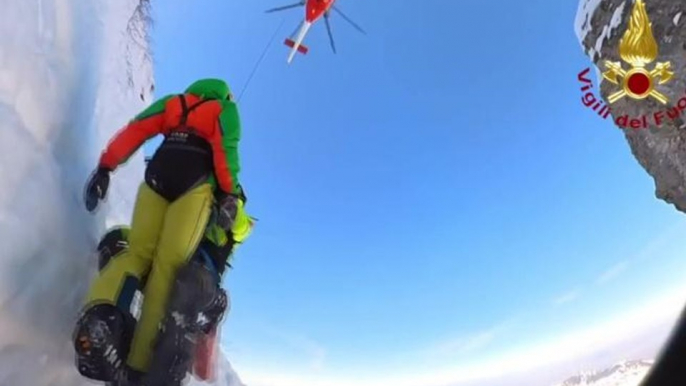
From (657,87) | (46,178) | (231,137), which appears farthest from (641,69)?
(46,178)

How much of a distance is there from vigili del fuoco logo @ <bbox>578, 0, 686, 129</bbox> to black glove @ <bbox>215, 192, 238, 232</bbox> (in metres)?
3.89

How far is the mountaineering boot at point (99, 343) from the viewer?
3.61 m

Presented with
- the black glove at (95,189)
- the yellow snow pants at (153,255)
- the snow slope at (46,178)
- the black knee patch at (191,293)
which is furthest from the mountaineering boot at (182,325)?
the black glove at (95,189)

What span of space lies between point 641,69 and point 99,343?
19.9 ft

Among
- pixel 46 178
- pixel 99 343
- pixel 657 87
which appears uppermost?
pixel 657 87

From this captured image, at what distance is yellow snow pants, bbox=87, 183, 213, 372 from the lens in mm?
3982

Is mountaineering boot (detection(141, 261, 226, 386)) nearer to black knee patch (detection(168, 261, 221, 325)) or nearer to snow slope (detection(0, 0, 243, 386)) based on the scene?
black knee patch (detection(168, 261, 221, 325))

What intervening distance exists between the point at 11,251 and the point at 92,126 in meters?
2.00

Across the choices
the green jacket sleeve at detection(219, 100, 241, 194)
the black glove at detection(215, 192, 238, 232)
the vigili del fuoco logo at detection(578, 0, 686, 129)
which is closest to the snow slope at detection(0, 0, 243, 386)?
the black glove at detection(215, 192, 238, 232)

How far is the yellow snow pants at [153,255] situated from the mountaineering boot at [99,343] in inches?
4.6

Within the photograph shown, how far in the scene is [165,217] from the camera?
439cm

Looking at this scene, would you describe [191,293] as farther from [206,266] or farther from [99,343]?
[99,343]

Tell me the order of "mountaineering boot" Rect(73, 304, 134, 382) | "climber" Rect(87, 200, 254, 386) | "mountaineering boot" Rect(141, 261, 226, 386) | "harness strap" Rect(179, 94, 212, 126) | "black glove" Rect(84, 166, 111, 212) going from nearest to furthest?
"mountaineering boot" Rect(73, 304, 134, 382)
"mountaineering boot" Rect(141, 261, 226, 386)
"climber" Rect(87, 200, 254, 386)
"black glove" Rect(84, 166, 111, 212)
"harness strap" Rect(179, 94, 212, 126)

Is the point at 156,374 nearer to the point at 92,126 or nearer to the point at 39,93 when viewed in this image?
the point at 39,93
